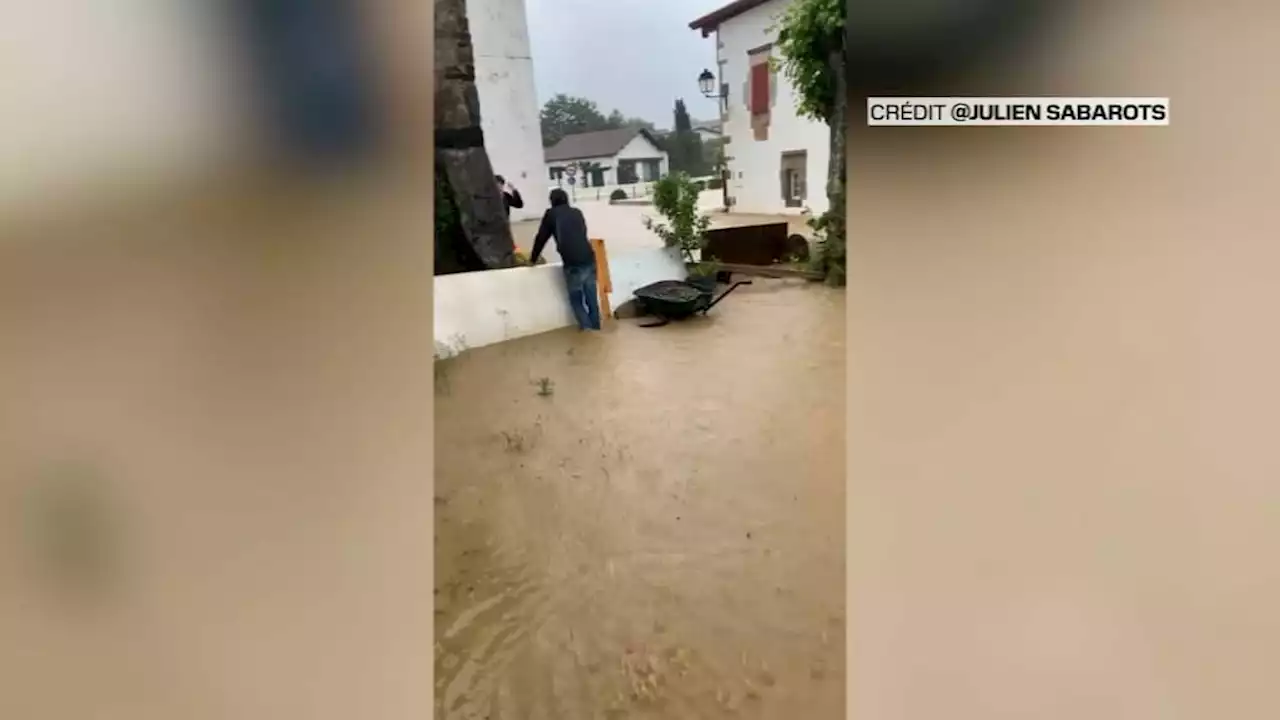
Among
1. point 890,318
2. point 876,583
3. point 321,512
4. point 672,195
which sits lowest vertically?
point 876,583

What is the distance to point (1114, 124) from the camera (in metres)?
1.11

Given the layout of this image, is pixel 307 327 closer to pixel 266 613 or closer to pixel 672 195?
pixel 266 613

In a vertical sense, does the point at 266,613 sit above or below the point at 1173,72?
below

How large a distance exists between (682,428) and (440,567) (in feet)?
1.32

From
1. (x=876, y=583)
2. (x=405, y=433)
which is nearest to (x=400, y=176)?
(x=405, y=433)

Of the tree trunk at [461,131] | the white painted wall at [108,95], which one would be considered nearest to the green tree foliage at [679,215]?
the tree trunk at [461,131]

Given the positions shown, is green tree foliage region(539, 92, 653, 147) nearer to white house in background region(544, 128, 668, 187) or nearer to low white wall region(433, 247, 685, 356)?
white house in background region(544, 128, 668, 187)

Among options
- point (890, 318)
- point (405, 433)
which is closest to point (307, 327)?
point (405, 433)

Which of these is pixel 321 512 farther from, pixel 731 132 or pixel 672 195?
pixel 731 132

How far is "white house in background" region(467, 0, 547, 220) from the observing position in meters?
1.12

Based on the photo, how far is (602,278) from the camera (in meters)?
1.23

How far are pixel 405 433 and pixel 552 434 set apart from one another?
0.21m

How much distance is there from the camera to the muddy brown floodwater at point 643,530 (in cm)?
111

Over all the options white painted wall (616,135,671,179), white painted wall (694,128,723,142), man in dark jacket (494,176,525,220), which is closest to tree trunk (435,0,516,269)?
man in dark jacket (494,176,525,220)
